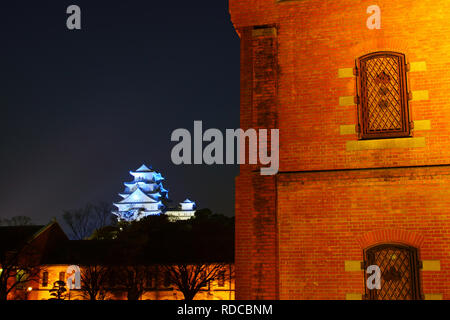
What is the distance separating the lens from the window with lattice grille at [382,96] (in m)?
9.95

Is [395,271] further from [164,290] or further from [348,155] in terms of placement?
[164,290]

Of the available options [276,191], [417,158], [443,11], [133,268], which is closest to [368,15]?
[443,11]

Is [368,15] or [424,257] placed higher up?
[368,15]

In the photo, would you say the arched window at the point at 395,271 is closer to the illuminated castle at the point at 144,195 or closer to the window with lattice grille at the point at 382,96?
the window with lattice grille at the point at 382,96

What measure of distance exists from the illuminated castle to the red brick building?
96.1m

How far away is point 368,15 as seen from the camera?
1053 cm

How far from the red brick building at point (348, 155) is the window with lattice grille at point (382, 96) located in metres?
0.02

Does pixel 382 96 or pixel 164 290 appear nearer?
→ pixel 382 96

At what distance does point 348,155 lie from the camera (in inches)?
395

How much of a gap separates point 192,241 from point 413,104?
4156 centimetres

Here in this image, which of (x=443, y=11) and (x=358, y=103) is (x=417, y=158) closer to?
(x=358, y=103)

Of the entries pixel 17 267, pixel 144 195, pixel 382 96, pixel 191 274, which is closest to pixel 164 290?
pixel 191 274

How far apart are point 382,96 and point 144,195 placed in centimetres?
10244
